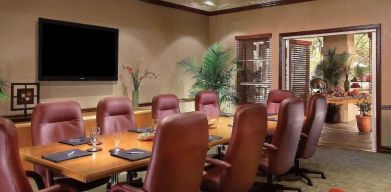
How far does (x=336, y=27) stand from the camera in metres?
5.91

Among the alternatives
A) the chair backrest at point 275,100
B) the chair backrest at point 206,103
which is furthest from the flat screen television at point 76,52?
the chair backrest at point 275,100

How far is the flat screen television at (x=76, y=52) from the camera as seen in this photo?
15.7ft

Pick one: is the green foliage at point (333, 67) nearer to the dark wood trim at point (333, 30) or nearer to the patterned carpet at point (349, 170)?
the dark wood trim at point (333, 30)

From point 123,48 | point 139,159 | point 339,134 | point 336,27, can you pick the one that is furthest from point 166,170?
point 339,134

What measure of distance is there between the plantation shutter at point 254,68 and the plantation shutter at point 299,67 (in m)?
0.42

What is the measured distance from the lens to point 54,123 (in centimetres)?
303

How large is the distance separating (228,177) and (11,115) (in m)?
3.26

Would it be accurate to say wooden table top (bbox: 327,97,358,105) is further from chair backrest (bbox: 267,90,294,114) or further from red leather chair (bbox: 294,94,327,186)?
red leather chair (bbox: 294,94,327,186)

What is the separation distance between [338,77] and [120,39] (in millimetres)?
5976

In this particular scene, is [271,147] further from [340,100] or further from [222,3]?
[340,100]

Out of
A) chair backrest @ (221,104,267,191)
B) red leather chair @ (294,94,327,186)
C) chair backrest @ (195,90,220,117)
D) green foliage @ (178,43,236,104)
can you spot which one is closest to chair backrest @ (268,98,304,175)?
chair backrest @ (221,104,267,191)

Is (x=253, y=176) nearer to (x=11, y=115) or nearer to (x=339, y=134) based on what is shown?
(x=11, y=115)

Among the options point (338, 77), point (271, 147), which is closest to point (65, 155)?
point (271, 147)

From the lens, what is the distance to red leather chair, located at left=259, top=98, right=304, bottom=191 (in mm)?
3057
